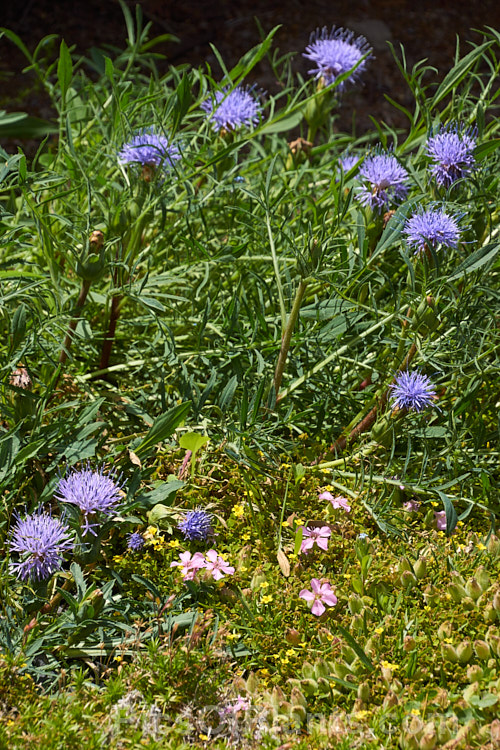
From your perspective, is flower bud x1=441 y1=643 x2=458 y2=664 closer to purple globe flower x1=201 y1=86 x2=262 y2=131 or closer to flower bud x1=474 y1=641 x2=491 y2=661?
flower bud x1=474 y1=641 x2=491 y2=661

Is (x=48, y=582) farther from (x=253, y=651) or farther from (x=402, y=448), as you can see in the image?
(x=402, y=448)

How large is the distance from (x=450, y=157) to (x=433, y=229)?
24 cm

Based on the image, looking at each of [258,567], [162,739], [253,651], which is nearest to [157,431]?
[258,567]

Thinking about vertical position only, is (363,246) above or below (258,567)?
above

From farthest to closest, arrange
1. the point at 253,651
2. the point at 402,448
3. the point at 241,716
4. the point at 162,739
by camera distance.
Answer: the point at 402,448
the point at 253,651
the point at 241,716
the point at 162,739

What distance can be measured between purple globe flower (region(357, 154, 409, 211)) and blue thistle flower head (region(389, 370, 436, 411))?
0.46 m

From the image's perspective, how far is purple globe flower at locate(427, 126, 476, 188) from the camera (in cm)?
182

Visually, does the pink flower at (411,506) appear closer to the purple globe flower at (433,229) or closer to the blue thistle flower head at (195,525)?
the blue thistle flower head at (195,525)

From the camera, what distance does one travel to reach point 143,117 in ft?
8.41

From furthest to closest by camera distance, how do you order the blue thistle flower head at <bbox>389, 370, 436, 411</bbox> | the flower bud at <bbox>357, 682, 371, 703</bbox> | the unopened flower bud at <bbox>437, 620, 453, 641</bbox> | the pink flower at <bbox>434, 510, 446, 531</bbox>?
the pink flower at <bbox>434, 510, 446, 531</bbox> → the blue thistle flower head at <bbox>389, 370, 436, 411</bbox> → the unopened flower bud at <bbox>437, 620, 453, 641</bbox> → the flower bud at <bbox>357, 682, 371, 703</bbox>

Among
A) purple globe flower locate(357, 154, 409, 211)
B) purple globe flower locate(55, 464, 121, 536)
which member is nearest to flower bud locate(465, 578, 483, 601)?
purple globe flower locate(55, 464, 121, 536)

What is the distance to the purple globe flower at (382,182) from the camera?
75.4 inches

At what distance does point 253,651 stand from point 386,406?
650 mm

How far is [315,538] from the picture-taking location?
5.94 ft
